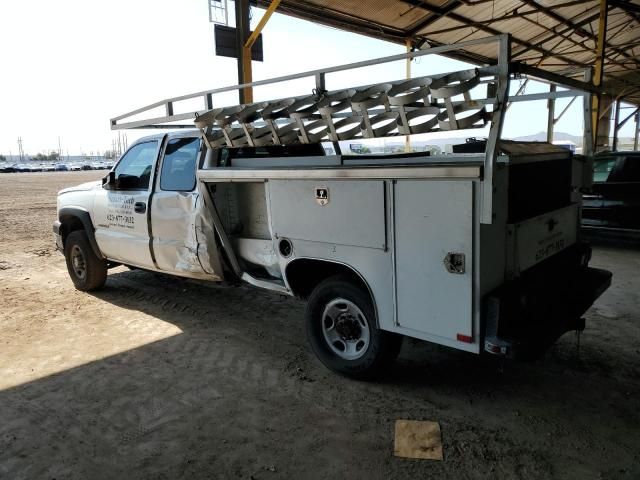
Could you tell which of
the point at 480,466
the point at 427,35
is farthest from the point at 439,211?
the point at 427,35

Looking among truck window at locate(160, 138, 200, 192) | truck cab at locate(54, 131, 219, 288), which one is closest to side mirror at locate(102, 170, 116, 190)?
truck cab at locate(54, 131, 219, 288)

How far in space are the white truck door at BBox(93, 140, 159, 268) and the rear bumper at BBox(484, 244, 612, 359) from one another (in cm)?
381

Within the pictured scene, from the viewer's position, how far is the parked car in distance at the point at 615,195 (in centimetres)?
756

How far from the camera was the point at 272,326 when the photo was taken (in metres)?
4.97

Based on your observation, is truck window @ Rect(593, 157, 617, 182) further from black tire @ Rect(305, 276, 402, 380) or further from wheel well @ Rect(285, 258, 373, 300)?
black tire @ Rect(305, 276, 402, 380)

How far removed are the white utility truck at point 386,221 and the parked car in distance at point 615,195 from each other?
14.3ft

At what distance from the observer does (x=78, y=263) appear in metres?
6.41

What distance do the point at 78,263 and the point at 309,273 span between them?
392 cm

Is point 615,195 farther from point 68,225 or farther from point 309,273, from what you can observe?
point 68,225

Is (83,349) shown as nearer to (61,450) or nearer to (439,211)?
(61,450)

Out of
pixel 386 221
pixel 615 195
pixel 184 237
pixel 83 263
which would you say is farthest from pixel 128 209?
pixel 615 195

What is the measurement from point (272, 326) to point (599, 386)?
2.93 metres

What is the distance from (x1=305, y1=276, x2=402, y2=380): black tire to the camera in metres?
3.47

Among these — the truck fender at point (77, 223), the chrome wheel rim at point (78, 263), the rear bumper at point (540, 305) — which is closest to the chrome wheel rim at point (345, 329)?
the rear bumper at point (540, 305)
